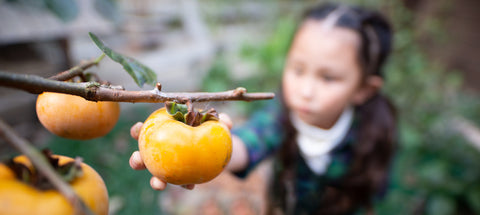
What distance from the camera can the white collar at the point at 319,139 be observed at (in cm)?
129

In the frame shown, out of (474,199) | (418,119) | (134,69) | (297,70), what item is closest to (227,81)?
(418,119)

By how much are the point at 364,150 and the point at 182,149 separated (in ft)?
3.84

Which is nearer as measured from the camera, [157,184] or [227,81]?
[157,184]

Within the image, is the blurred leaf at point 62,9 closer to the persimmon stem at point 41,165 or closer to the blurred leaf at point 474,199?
the persimmon stem at point 41,165

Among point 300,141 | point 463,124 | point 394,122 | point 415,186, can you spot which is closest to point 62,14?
point 300,141

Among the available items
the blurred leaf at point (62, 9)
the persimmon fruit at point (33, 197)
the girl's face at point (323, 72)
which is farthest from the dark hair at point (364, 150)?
the persimmon fruit at point (33, 197)

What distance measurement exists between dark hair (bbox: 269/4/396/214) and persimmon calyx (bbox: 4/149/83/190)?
1090 mm

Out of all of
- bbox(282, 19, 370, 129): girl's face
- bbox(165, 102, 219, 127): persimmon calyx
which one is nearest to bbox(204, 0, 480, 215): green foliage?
bbox(282, 19, 370, 129): girl's face

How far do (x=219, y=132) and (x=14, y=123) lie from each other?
91.6 inches

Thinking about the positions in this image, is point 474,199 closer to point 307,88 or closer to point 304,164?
point 304,164

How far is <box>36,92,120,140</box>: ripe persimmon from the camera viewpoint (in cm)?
49

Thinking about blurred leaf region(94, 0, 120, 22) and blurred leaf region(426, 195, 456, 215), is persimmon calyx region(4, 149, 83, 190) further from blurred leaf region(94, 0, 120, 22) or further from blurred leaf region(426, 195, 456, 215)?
blurred leaf region(426, 195, 456, 215)

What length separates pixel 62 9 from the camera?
2.73ft

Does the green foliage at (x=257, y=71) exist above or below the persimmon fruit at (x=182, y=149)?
below
